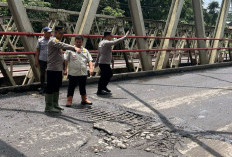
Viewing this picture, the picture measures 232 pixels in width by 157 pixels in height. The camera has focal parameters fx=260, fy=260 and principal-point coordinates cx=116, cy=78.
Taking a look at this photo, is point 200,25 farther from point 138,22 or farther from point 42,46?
point 42,46

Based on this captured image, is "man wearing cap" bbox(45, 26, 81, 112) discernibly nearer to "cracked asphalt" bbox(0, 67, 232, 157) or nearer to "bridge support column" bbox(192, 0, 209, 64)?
"cracked asphalt" bbox(0, 67, 232, 157)

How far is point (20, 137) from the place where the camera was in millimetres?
3027

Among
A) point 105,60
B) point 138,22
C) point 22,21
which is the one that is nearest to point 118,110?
point 105,60

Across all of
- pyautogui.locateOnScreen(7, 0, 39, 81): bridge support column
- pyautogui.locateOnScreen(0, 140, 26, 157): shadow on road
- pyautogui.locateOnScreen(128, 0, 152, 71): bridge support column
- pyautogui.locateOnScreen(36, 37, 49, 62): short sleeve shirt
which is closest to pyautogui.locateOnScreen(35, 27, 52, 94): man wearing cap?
pyautogui.locateOnScreen(36, 37, 49, 62): short sleeve shirt

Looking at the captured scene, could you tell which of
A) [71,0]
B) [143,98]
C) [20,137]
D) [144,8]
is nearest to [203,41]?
[143,98]

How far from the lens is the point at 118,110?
14.3 ft

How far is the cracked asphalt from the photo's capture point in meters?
2.83

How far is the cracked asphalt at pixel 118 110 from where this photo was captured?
9.27 feet

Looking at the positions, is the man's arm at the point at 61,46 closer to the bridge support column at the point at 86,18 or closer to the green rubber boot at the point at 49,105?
the green rubber boot at the point at 49,105

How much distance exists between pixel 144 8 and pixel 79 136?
2951cm

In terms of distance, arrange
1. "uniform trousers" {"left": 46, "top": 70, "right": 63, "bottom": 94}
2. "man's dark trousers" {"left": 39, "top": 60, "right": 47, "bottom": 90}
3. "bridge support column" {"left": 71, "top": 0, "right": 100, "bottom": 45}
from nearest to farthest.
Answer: "uniform trousers" {"left": 46, "top": 70, "right": 63, "bottom": 94} < "man's dark trousers" {"left": 39, "top": 60, "right": 47, "bottom": 90} < "bridge support column" {"left": 71, "top": 0, "right": 100, "bottom": 45}

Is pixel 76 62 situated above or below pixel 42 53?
below

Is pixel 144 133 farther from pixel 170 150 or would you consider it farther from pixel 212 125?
pixel 212 125

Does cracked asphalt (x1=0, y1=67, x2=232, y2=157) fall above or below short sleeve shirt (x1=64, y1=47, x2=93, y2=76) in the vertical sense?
below
